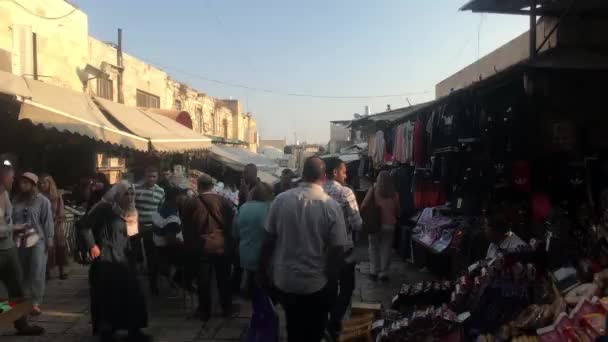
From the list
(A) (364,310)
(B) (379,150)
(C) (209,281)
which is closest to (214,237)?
→ (C) (209,281)

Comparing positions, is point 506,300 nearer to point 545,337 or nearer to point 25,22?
point 545,337

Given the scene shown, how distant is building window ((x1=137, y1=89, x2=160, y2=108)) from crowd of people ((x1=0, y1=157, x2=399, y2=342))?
11.7m

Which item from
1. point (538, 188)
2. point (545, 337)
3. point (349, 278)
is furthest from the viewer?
point (538, 188)

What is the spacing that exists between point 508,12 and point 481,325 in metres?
4.54

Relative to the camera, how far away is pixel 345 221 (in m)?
5.05

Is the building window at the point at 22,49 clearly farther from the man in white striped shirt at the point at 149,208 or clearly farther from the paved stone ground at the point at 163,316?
the man in white striped shirt at the point at 149,208

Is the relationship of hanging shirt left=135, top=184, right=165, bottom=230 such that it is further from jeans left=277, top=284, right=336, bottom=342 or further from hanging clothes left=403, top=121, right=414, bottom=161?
hanging clothes left=403, top=121, right=414, bottom=161

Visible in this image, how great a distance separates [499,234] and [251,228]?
2.57 m

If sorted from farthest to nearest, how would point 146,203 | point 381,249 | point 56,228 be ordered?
1. point 56,228
2. point 381,249
3. point 146,203

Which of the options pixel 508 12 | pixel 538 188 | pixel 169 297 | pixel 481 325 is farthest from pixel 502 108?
pixel 169 297

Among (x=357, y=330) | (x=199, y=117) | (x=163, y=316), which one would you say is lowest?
(x=163, y=316)

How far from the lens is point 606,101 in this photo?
231 inches

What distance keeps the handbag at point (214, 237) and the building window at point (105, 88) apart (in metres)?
10.4

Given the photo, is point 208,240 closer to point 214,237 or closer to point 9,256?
point 214,237
